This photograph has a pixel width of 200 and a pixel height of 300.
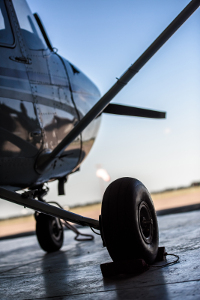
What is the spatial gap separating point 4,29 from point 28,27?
69 centimetres

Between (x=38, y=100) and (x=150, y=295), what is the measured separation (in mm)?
2511

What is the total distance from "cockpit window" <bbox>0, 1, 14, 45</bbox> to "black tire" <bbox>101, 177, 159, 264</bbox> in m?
1.81

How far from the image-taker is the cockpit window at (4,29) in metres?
3.82

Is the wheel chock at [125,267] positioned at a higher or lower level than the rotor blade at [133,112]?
lower

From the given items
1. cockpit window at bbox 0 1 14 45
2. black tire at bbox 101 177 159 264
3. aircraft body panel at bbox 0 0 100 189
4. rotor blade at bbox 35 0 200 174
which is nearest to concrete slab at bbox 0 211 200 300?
black tire at bbox 101 177 159 264

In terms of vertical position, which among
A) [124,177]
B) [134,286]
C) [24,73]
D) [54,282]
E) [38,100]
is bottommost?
[54,282]

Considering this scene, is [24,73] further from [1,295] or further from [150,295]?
[150,295]

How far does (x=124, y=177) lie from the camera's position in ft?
11.3

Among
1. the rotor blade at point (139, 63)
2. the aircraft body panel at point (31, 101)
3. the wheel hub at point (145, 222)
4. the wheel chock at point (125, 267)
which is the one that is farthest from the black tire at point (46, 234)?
the wheel chock at point (125, 267)

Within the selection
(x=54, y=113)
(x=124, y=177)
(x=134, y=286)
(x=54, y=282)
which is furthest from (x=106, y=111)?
(x=134, y=286)

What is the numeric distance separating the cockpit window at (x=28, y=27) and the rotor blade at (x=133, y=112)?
1.39 m

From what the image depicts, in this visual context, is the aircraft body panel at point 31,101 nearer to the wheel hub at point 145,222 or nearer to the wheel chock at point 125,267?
the wheel hub at point 145,222

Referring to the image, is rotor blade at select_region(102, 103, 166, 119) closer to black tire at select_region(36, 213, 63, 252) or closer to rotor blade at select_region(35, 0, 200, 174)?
rotor blade at select_region(35, 0, 200, 174)

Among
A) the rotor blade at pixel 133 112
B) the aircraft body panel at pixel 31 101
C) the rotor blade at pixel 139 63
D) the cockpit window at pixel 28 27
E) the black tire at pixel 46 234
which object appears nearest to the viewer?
the rotor blade at pixel 139 63
